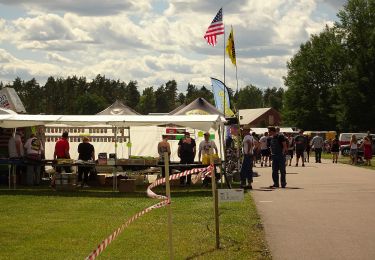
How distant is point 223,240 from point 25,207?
692 centimetres

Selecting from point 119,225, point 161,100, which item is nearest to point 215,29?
point 119,225

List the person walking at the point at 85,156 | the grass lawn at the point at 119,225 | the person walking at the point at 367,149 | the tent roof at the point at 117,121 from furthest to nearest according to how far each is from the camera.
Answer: the person walking at the point at 367,149 < the person walking at the point at 85,156 < the tent roof at the point at 117,121 < the grass lawn at the point at 119,225

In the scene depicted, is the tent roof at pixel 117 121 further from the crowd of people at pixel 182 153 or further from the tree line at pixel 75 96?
the tree line at pixel 75 96

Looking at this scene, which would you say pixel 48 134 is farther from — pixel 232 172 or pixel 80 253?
pixel 80 253

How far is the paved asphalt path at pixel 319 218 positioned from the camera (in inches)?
415

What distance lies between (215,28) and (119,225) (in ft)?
50.7

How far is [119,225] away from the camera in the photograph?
13.5 metres

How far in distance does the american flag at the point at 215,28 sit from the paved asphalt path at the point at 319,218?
238 inches

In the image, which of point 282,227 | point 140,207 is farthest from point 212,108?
point 282,227

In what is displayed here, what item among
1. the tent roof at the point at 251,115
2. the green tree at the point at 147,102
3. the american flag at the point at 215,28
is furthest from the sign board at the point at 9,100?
the green tree at the point at 147,102

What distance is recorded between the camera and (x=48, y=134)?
28844 millimetres

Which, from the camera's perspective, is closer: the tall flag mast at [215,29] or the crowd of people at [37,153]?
the crowd of people at [37,153]

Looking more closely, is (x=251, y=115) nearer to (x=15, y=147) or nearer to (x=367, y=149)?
(x=367, y=149)

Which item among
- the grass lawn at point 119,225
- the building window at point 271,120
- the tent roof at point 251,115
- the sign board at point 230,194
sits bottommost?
the grass lawn at point 119,225
